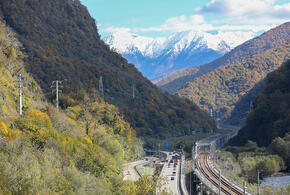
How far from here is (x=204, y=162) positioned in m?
81.2

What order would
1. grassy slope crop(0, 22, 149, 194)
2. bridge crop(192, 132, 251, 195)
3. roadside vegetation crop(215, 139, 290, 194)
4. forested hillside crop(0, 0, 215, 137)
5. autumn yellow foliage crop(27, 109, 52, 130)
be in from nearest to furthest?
grassy slope crop(0, 22, 149, 194) → autumn yellow foliage crop(27, 109, 52, 130) → bridge crop(192, 132, 251, 195) → roadside vegetation crop(215, 139, 290, 194) → forested hillside crop(0, 0, 215, 137)

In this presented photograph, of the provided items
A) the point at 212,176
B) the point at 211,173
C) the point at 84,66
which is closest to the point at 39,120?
the point at 212,176

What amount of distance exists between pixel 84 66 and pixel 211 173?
167 feet

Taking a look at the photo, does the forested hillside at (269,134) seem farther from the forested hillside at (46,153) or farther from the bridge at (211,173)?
the forested hillside at (46,153)

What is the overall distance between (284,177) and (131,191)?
33.5m

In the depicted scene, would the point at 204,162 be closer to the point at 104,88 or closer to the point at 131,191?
the point at 104,88

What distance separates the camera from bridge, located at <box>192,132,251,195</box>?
1845 inches

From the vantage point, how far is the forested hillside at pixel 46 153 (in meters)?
27.7

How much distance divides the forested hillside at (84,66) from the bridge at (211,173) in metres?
14.9

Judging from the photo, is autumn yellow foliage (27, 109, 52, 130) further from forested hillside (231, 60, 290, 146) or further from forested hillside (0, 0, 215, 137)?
forested hillside (231, 60, 290, 146)

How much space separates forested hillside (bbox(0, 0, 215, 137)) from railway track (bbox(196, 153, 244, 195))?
24.1m

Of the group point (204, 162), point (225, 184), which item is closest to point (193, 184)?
point (225, 184)

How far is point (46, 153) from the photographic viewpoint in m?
34.0

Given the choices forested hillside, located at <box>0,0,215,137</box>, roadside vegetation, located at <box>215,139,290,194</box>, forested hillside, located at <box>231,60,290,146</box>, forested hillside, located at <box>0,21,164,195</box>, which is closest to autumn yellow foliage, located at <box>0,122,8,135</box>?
forested hillside, located at <box>0,21,164,195</box>
